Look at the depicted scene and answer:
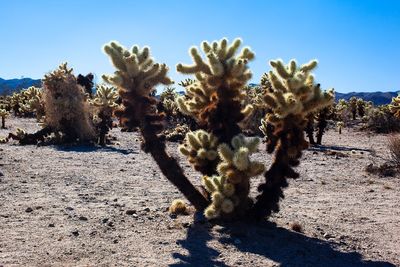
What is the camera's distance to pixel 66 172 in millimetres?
11812

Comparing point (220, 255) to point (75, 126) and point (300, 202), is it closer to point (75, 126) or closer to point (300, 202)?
point (300, 202)

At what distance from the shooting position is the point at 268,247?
6918 mm

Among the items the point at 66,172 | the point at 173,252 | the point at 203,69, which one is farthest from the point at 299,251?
the point at 66,172

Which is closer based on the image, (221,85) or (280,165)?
(280,165)

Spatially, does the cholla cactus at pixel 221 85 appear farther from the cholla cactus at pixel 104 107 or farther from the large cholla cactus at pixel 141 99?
the cholla cactus at pixel 104 107

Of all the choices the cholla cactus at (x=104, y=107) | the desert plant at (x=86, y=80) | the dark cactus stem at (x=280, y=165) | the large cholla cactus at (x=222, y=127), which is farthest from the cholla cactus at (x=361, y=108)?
the dark cactus stem at (x=280, y=165)

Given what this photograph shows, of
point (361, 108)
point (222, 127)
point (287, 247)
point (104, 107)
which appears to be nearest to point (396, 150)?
point (222, 127)

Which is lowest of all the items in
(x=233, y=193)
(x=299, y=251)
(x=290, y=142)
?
(x=299, y=251)

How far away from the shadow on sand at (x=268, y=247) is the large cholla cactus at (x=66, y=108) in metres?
12.2

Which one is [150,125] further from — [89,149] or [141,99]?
[89,149]

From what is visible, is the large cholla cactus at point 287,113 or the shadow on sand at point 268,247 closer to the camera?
the shadow on sand at point 268,247

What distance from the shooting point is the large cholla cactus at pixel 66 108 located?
18.9 metres

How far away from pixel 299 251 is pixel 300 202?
128 inches

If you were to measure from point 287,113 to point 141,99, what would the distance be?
2.18 metres
